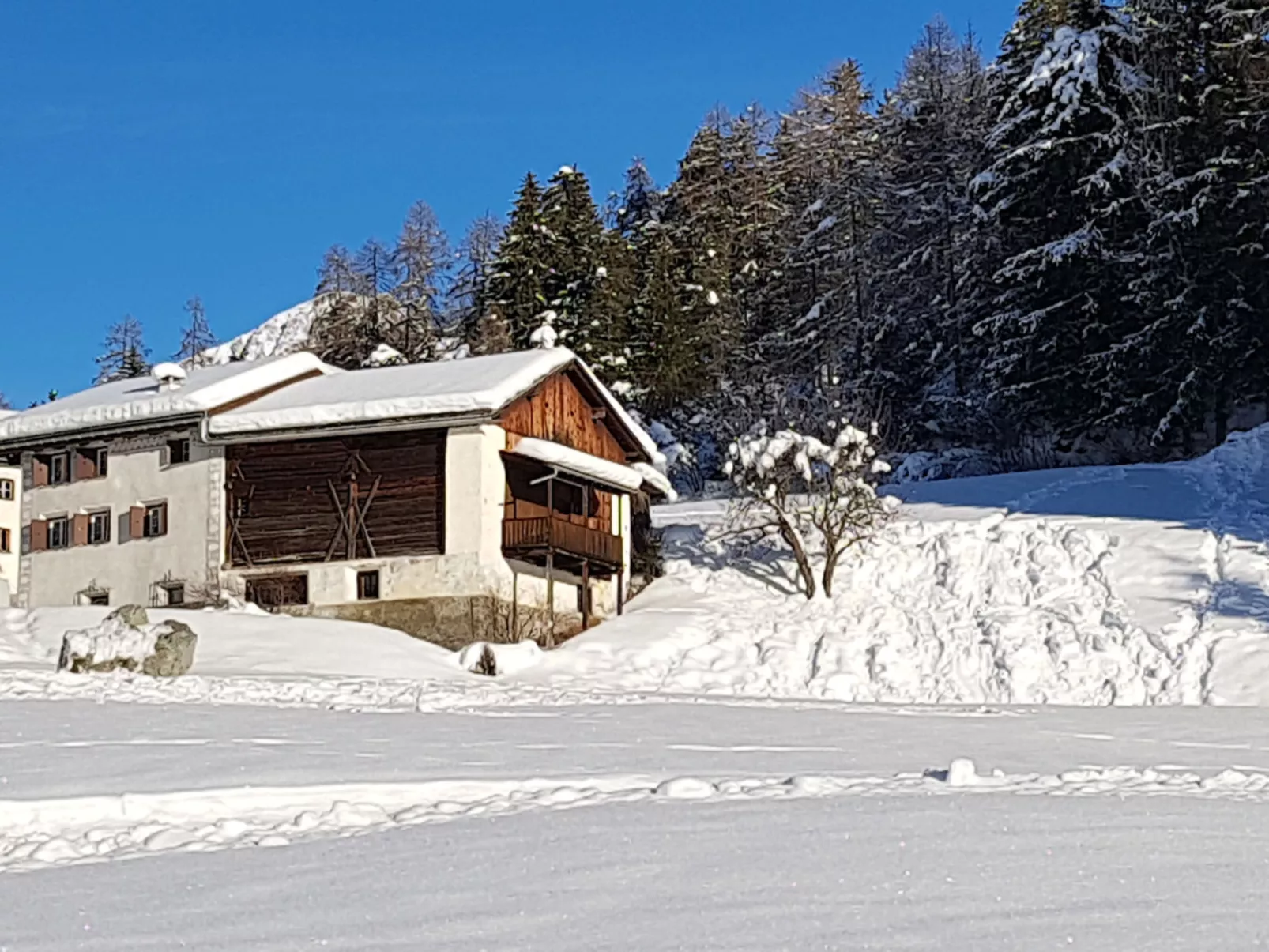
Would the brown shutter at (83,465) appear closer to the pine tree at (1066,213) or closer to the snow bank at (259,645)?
the snow bank at (259,645)

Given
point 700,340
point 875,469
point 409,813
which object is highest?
point 700,340

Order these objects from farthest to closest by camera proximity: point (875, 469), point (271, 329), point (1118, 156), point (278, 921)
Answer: point (271, 329) < point (1118, 156) < point (875, 469) < point (278, 921)

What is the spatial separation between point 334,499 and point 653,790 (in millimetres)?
23989

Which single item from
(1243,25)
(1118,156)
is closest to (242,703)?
(1118,156)

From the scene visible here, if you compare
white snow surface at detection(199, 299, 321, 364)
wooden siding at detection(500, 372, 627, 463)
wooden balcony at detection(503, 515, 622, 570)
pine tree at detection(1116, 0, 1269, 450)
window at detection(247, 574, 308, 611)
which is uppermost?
white snow surface at detection(199, 299, 321, 364)

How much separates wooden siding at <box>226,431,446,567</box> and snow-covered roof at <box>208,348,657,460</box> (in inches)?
29.7

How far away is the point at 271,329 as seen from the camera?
398 ft

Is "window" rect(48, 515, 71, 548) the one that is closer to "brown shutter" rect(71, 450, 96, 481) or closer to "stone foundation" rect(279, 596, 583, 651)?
"brown shutter" rect(71, 450, 96, 481)

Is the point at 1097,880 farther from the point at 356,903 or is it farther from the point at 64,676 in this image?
the point at 64,676

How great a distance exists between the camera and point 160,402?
36594 millimetres

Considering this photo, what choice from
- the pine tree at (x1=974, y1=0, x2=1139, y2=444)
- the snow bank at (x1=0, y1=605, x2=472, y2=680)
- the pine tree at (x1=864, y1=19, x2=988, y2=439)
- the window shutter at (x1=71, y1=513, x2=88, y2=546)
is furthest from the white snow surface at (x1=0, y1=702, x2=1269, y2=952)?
the pine tree at (x1=864, y1=19, x2=988, y2=439)

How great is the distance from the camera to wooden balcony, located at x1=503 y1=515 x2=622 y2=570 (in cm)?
3397

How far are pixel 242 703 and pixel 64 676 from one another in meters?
4.04

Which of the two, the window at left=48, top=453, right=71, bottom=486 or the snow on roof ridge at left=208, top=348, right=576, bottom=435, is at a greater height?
the snow on roof ridge at left=208, top=348, right=576, bottom=435
